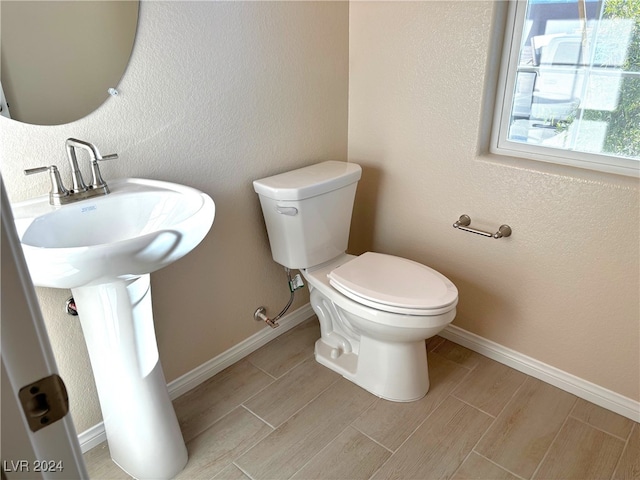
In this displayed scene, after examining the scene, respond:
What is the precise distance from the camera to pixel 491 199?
1.88 metres

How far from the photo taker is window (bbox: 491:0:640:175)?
1.57 meters

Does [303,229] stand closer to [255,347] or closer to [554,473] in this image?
[255,347]

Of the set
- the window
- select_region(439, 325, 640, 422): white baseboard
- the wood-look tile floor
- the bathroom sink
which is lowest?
the wood-look tile floor

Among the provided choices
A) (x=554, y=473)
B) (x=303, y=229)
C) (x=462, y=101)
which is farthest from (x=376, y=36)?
(x=554, y=473)

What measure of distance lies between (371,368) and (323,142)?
1.00 m

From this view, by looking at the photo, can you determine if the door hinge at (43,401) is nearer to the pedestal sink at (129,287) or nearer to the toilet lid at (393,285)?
the pedestal sink at (129,287)

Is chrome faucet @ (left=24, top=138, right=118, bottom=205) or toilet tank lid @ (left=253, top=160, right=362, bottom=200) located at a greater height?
chrome faucet @ (left=24, top=138, right=118, bottom=205)

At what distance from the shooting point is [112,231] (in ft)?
4.65

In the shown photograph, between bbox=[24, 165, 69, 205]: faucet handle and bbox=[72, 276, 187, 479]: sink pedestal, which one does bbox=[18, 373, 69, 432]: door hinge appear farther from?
bbox=[24, 165, 69, 205]: faucet handle


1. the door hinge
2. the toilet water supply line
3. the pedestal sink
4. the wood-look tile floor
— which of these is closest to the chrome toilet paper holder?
the wood-look tile floor

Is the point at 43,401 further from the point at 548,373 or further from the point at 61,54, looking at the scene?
the point at 548,373

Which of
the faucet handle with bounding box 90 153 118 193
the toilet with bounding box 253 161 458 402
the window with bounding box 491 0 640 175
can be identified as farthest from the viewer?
the toilet with bounding box 253 161 458 402

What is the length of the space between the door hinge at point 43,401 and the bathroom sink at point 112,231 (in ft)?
1.77

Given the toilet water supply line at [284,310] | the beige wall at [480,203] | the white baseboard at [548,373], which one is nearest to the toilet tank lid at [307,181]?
the beige wall at [480,203]
